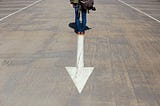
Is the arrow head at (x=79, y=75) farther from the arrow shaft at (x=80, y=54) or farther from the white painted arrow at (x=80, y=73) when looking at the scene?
the arrow shaft at (x=80, y=54)

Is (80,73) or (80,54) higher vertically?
(80,73)

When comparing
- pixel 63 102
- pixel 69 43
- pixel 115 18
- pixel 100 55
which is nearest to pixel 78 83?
pixel 63 102

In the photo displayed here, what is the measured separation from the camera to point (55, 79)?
21.4 ft

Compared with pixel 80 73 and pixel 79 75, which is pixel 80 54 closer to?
pixel 80 73

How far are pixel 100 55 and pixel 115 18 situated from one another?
7117 mm

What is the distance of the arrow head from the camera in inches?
245

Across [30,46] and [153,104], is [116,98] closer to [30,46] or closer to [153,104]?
[153,104]

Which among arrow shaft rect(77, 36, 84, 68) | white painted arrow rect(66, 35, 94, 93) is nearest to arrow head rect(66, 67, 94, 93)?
white painted arrow rect(66, 35, 94, 93)

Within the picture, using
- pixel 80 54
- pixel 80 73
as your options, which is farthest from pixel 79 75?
pixel 80 54

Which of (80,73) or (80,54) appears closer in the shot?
(80,73)

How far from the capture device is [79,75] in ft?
22.1

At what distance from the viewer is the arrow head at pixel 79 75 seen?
6228 millimetres

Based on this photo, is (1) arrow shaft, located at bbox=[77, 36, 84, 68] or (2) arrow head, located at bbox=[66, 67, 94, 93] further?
(1) arrow shaft, located at bbox=[77, 36, 84, 68]

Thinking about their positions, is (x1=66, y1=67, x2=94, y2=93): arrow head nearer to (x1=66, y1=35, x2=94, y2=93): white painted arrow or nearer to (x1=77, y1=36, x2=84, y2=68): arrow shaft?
(x1=66, y1=35, x2=94, y2=93): white painted arrow
